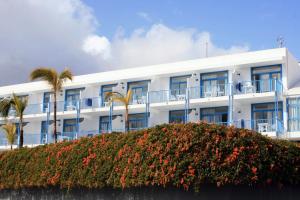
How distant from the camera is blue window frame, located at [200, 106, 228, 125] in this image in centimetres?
3509

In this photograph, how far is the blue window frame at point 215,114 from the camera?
3509cm

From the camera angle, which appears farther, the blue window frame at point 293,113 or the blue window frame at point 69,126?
the blue window frame at point 69,126

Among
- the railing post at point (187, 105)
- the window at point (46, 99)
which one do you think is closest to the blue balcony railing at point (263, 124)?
the railing post at point (187, 105)

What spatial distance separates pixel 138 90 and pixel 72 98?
671cm

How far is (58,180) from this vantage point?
752 inches

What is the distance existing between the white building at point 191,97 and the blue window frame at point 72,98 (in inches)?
3.1

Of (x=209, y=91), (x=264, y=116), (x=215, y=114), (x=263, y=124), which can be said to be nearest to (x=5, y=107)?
(x=209, y=91)

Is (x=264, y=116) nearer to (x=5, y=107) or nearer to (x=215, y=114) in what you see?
(x=215, y=114)

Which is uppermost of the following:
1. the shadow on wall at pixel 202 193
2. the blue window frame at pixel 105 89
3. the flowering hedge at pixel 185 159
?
the blue window frame at pixel 105 89

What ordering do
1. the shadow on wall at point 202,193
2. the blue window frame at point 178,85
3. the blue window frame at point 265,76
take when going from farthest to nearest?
1. the blue window frame at point 178,85
2. the blue window frame at point 265,76
3. the shadow on wall at point 202,193

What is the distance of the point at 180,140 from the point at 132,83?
80.8 feet

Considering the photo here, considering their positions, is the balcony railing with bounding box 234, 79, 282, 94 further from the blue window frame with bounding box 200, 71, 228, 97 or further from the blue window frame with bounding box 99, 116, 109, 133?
the blue window frame with bounding box 99, 116, 109, 133

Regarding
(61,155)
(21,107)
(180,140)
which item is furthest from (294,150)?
(21,107)

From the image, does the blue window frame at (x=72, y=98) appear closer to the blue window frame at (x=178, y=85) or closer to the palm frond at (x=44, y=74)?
the blue window frame at (x=178, y=85)
